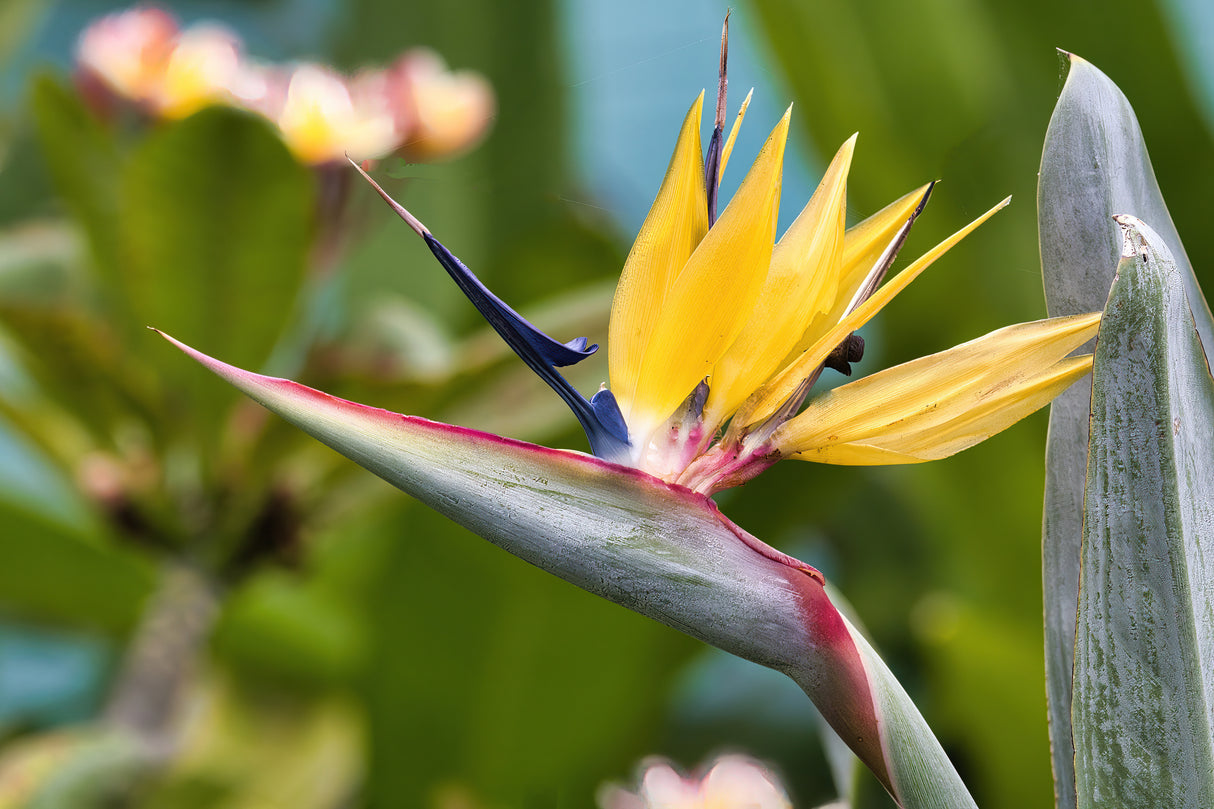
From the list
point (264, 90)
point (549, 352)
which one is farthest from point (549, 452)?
point (264, 90)

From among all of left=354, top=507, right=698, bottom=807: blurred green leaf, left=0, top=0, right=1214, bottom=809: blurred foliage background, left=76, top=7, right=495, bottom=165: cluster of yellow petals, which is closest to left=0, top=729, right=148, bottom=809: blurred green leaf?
left=0, top=0, right=1214, bottom=809: blurred foliage background

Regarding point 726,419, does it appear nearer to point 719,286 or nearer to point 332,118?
point 719,286

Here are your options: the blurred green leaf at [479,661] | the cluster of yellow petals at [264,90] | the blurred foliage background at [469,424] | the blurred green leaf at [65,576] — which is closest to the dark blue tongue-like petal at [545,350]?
the blurred foliage background at [469,424]

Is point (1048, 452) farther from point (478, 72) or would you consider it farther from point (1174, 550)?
point (478, 72)

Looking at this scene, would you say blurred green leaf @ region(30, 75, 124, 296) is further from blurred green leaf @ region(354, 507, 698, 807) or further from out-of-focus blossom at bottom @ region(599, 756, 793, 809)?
out-of-focus blossom at bottom @ region(599, 756, 793, 809)

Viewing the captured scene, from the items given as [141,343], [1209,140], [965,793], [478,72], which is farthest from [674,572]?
[478,72]

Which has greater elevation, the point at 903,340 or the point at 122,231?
the point at 122,231
